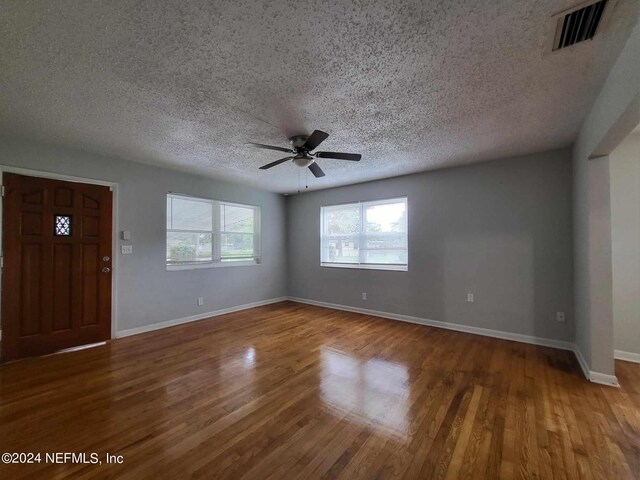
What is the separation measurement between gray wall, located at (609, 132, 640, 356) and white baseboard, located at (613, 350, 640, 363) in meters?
0.02

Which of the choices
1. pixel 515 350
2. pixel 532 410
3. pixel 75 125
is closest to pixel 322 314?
pixel 515 350

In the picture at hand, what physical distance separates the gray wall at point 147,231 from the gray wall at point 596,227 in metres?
4.99

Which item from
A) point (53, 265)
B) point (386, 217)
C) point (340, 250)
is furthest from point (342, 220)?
point (53, 265)

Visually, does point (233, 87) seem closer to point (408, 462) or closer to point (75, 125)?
point (75, 125)

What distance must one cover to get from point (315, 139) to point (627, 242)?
367 cm

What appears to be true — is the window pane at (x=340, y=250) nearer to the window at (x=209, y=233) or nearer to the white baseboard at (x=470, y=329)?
the white baseboard at (x=470, y=329)

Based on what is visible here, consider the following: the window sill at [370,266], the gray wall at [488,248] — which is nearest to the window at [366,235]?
the window sill at [370,266]

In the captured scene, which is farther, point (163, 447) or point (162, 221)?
point (162, 221)

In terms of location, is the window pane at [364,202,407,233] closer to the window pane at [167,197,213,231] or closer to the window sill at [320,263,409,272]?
the window sill at [320,263,409,272]

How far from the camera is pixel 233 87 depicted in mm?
2035

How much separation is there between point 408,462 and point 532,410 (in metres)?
1.22

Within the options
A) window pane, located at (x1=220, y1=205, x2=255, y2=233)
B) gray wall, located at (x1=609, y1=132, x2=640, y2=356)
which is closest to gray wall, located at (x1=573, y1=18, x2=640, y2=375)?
gray wall, located at (x1=609, y1=132, x2=640, y2=356)

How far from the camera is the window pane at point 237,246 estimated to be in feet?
16.9

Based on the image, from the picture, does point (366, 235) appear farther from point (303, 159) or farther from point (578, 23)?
point (578, 23)
